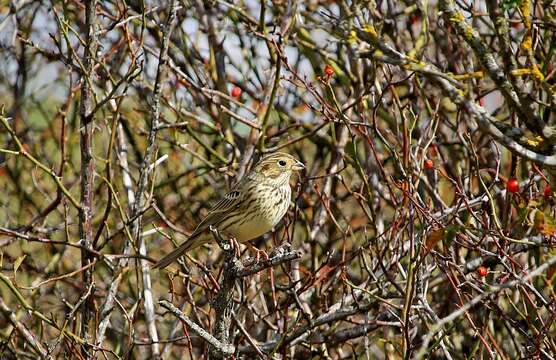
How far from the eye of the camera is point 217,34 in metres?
7.22

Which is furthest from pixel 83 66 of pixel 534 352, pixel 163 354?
pixel 534 352

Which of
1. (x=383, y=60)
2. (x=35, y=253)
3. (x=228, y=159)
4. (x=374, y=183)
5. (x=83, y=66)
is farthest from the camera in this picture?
(x=35, y=253)

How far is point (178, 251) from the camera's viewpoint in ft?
18.9

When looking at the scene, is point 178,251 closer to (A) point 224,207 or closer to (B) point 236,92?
(A) point 224,207

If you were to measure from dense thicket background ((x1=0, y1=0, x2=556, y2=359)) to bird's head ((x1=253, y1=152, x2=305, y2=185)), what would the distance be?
153 mm

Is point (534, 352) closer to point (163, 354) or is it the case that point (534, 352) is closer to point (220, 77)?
point (163, 354)

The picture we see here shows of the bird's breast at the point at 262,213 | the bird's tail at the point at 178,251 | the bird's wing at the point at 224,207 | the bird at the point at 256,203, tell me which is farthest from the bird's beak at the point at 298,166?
the bird's tail at the point at 178,251

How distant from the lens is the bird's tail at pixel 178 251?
576cm

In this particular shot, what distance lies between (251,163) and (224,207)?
22.9 inches

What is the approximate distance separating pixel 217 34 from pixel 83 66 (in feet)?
7.32

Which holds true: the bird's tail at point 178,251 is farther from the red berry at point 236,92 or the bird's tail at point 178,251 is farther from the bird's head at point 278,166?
the red berry at point 236,92

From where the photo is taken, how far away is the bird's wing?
6223mm

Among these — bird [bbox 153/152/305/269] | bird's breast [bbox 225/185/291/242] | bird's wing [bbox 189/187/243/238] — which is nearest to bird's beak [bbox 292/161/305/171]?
bird [bbox 153/152/305/269]

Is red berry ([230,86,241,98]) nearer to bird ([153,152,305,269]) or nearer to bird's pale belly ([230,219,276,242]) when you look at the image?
bird ([153,152,305,269])
